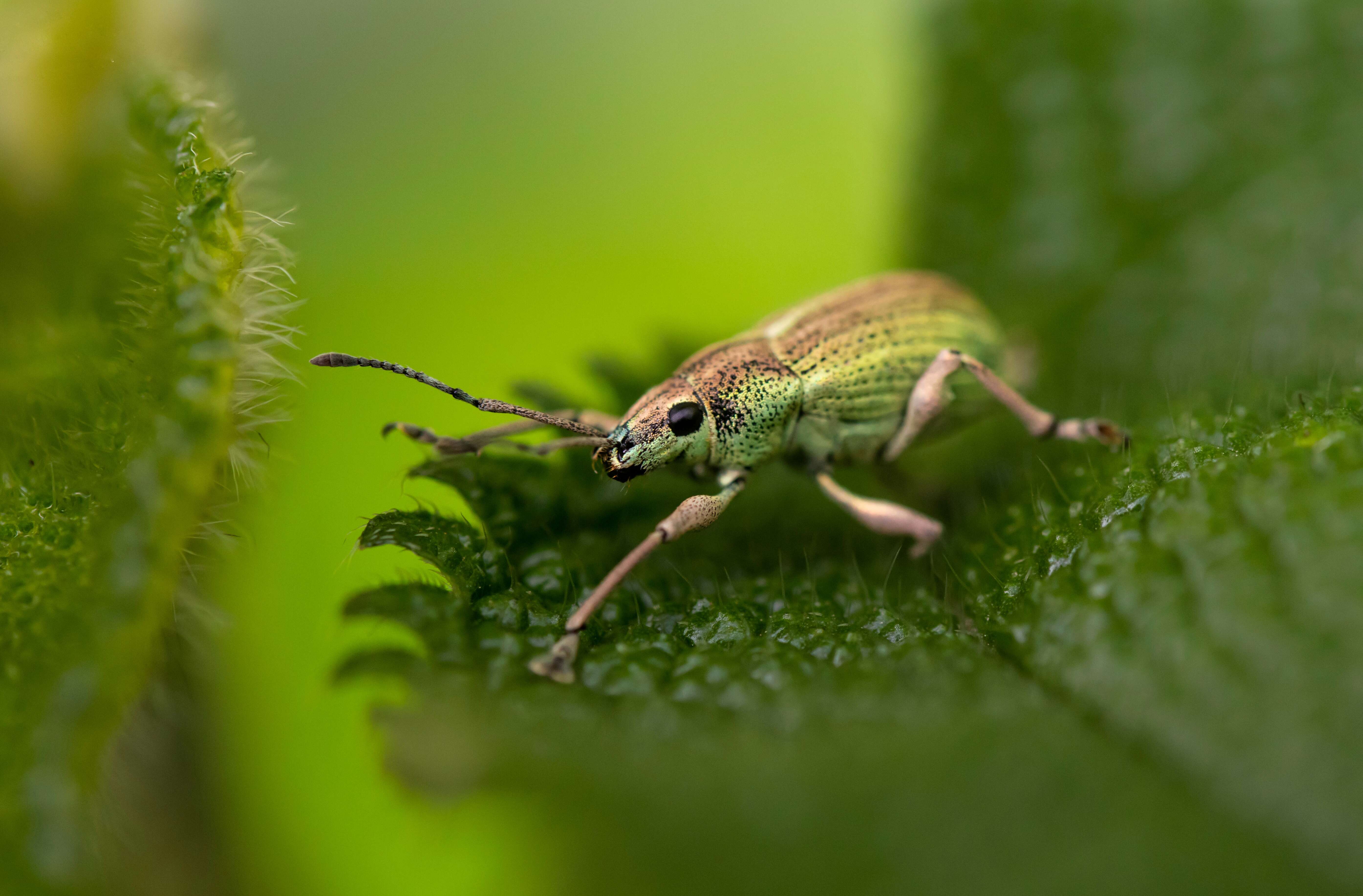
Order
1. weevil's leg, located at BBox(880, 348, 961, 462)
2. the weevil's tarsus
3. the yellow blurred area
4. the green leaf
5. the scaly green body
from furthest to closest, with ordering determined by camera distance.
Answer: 1. the yellow blurred area
2. weevil's leg, located at BBox(880, 348, 961, 462)
3. the scaly green body
4. the weevil's tarsus
5. the green leaf

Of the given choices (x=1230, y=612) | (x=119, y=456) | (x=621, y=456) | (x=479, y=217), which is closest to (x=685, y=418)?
(x=621, y=456)

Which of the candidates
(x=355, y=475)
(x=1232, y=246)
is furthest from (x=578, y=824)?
(x=1232, y=246)

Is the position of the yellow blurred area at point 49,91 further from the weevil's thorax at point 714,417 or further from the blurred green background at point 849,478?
the weevil's thorax at point 714,417

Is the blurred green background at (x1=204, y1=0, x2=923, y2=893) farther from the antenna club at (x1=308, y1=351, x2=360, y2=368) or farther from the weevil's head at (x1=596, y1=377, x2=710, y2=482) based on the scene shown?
the weevil's head at (x1=596, y1=377, x2=710, y2=482)

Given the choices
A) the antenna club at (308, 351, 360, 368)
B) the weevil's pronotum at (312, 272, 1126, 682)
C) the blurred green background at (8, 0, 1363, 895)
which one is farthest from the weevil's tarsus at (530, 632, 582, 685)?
the antenna club at (308, 351, 360, 368)

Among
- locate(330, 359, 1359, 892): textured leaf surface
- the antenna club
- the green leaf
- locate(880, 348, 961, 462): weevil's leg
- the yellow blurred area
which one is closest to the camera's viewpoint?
the green leaf

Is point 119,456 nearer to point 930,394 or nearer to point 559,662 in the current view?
point 559,662

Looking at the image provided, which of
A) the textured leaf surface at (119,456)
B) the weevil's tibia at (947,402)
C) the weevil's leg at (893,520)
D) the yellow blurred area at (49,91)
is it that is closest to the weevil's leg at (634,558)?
the weevil's leg at (893,520)
